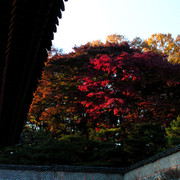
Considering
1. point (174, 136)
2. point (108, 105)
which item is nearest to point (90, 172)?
point (174, 136)

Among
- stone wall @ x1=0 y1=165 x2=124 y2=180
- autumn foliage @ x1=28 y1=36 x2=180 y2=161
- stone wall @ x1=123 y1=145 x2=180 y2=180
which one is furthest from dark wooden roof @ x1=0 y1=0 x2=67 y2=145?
autumn foliage @ x1=28 y1=36 x2=180 y2=161

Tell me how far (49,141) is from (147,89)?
7704 millimetres

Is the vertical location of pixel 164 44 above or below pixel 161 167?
above

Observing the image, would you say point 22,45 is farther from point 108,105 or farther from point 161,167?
point 108,105

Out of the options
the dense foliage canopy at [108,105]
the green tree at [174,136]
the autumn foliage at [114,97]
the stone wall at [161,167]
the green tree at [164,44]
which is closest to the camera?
the stone wall at [161,167]

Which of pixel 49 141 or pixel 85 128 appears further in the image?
pixel 85 128

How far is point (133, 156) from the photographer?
460 inches

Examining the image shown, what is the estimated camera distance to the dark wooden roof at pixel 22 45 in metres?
2.76

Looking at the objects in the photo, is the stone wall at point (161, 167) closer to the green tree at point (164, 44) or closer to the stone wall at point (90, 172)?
the stone wall at point (90, 172)

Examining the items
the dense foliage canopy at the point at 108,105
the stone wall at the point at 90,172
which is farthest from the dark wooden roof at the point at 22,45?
the dense foliage canopy at the point at 108,105

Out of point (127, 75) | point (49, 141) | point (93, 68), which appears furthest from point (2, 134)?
point (93, 68)

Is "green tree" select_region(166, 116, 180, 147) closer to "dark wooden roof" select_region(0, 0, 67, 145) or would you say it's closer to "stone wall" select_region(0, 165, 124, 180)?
"stone wall" select_region(0, 165, 124, 180)

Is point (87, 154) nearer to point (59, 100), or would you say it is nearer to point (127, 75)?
point (127, 75)

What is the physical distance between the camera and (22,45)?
3293mm
